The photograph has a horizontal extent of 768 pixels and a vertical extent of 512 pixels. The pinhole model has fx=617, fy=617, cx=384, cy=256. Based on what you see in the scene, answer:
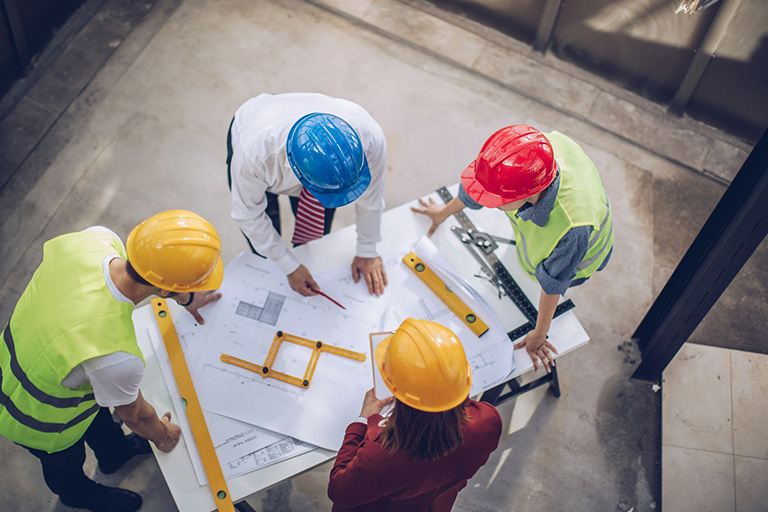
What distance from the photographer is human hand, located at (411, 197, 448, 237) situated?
9.26ft

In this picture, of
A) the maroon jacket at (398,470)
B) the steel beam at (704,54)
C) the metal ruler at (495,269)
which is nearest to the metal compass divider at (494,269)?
the metal ruler at (495,269)

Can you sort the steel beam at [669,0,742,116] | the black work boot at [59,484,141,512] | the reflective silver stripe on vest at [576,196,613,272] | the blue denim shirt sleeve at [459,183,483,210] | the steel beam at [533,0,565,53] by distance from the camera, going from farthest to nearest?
the steel beam at [533,0,565,53] → the steel beam at [669,0,742,116] → the black work boot at [59,484,141,512] → the blue denim shirt sleeve at [459,183,483,210] → the reflective silver stripe on vest at [576,196,613,272]

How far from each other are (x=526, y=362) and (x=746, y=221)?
1.07m

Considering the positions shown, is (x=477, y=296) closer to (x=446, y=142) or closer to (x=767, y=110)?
(x=446, y=142)

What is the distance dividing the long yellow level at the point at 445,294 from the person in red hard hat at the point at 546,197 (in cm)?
24

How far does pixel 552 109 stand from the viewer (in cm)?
455

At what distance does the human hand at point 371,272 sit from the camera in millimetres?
2662

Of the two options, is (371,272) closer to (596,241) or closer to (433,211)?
(433,211)

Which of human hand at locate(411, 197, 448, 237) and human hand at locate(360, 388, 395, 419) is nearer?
human hand at locate(360, 388, 395, 419)

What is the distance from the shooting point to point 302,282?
261cm

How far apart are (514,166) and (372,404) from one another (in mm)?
1006

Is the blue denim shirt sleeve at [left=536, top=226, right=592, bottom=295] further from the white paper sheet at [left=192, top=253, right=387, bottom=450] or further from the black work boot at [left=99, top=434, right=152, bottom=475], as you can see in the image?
the black work boot at [left=99, top=434, right=152, bottom=475]

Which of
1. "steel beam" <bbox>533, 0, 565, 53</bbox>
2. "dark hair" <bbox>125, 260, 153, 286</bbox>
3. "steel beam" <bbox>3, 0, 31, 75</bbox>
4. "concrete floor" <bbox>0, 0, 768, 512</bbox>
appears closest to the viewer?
"dark hair" <bbox>125, 260, 153, 286</bbox>

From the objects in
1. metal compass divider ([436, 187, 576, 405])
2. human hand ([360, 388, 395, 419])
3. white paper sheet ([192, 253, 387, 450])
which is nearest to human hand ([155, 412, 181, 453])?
white paper sheet ([192, 253, 387, 450])
